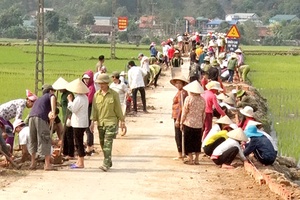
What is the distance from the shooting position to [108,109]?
529 inches

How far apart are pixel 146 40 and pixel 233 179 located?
300ft

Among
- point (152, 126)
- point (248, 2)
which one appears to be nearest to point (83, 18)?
point (248, 2)

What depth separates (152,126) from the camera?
65.0ft

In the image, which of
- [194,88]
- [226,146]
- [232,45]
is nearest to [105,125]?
[194,88]

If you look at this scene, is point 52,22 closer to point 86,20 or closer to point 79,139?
point 86,20

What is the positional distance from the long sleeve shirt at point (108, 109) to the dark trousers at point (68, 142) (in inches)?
37.8

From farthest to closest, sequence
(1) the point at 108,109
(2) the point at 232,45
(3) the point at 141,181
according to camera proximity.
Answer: (2) the point at 232,45
(1) the point at 108,109
(3) the point at 141,181

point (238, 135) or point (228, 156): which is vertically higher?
point (238, 135)

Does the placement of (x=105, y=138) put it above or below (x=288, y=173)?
above

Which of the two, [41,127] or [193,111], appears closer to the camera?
[41,127]

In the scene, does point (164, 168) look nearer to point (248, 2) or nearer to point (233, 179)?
point (233, 179)

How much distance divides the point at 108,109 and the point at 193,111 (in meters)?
1.66

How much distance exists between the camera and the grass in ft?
70.2

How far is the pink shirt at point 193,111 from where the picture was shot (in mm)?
14398
